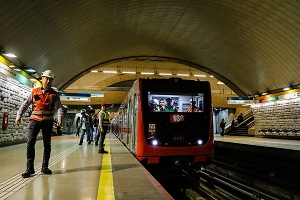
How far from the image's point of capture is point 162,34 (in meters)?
18.1

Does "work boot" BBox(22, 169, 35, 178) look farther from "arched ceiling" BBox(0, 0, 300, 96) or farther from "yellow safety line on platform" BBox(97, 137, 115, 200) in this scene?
"arched ceiling" BBox(0, 0, 300, 96)

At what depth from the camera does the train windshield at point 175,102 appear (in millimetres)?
7059

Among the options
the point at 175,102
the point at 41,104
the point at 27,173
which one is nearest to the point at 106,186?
the point at 27,173

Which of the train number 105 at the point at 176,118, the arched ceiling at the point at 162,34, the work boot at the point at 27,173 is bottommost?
the work boot at the point at 27,173

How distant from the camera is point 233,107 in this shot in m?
29.7

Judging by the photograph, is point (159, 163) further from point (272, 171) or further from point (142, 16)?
point (142, 16)

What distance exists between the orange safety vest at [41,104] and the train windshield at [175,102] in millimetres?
2743

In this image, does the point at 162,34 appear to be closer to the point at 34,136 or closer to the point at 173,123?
the point at 173,123

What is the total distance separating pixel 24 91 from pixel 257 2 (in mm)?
11824

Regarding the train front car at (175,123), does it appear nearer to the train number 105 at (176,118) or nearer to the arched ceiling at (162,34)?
the train number 105 at (176,118)

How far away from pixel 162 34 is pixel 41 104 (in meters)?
14.2

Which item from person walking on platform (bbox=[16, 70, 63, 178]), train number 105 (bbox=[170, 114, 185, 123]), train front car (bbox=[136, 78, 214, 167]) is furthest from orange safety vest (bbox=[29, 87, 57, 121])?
train number 105 (bbox=[170, 114, 185, 123])

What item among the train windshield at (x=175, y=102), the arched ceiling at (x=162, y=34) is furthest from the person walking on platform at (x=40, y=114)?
the arched ceiling at (x=162, y=34)

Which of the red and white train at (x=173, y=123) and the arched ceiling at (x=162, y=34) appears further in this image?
the arched ceiling at (x=162, y=34)
